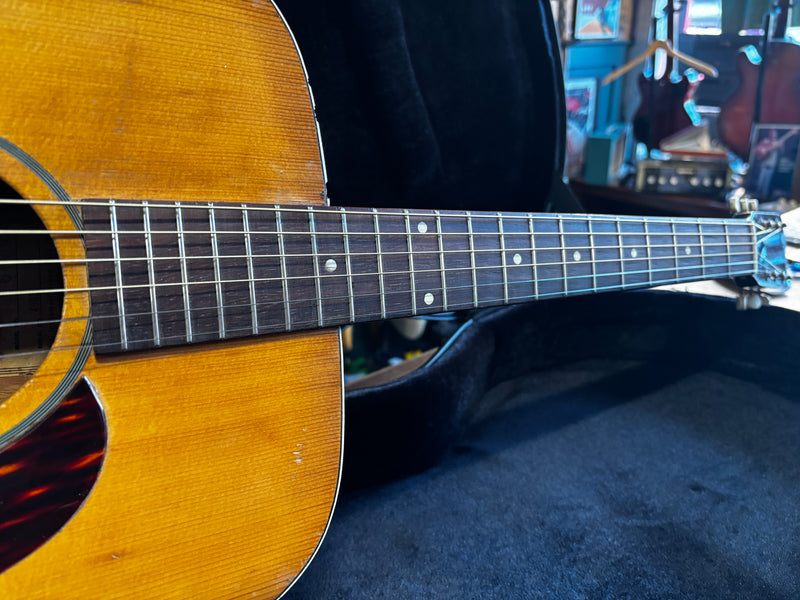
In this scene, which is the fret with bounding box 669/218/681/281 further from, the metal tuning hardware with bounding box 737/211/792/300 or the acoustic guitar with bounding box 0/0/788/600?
the acoustic guitar with bounding box 0/0/788/600

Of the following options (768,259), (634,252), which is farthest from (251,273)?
(768,259)

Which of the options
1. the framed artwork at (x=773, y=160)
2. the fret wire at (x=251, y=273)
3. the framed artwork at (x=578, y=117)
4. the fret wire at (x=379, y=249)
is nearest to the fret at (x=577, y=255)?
the fret wire at (x=379, y=249)

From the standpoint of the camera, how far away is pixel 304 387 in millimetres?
463

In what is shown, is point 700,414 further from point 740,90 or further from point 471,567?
point 740,90

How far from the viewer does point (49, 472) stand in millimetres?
372

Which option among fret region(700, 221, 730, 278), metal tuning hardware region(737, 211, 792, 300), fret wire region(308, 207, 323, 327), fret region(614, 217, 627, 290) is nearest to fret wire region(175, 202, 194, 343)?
fret wire region(308, 207, 323, 327)

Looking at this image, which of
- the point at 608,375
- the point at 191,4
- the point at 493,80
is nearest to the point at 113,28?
the point at 191,4

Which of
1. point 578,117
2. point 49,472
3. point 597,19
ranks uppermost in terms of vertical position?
point 597,19

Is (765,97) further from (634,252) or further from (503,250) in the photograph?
(503,250)

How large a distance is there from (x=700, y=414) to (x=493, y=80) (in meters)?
0.58

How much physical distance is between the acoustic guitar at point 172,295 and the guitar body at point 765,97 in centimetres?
101

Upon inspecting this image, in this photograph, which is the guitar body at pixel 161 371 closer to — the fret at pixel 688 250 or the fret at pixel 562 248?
the fret at pixel 562 248

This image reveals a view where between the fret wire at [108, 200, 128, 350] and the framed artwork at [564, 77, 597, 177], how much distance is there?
1275 mm

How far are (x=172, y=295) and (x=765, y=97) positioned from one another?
126 centimetres
